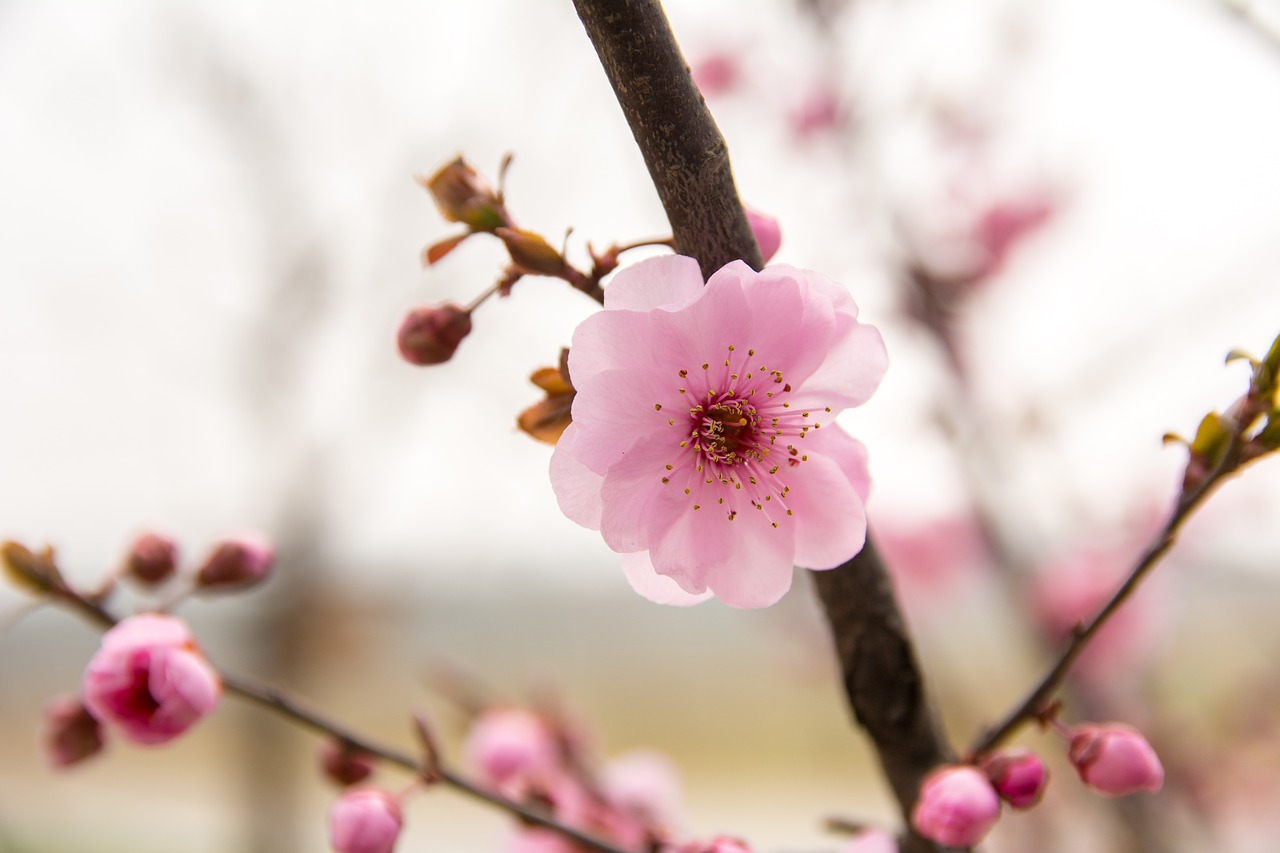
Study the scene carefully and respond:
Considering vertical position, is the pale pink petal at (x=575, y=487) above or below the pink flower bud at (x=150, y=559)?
above

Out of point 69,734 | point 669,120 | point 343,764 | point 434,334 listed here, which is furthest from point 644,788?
point 669,120

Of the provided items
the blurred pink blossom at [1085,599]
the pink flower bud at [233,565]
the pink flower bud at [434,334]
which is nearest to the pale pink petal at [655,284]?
the pink flower bud at [434,334]

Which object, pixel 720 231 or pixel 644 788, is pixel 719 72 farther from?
pixel 720 231

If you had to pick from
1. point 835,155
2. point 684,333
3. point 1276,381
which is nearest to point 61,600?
point 684,333

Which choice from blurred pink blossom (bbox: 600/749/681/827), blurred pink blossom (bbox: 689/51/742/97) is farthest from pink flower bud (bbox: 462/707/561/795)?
blurred pink blossom (bbox: 689/51/742/97)

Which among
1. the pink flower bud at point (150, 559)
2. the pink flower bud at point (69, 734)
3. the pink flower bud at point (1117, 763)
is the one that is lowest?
the pink flower bud at point (1117, 763)

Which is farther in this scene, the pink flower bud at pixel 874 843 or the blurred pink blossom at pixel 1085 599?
the blurred pink blossom at pixel 1085 599

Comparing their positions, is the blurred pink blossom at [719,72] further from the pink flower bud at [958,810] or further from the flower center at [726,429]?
the pink flower bud at [958,810]
